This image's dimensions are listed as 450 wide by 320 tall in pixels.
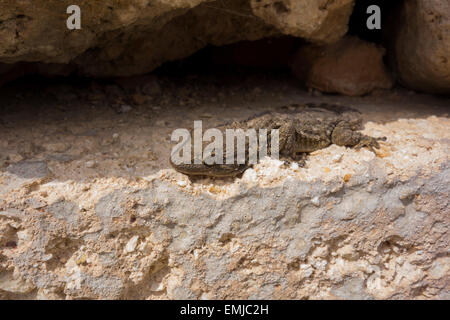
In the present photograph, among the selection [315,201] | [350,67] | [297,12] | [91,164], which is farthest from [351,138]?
[91,164]

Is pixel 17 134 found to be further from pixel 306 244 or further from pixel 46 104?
pixel 306 244

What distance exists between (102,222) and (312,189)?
199 centimetres

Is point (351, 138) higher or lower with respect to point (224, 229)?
higher

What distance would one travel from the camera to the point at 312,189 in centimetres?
355

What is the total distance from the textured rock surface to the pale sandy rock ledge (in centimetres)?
120

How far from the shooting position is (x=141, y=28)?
4477 millimetres

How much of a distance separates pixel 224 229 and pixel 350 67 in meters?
3.41

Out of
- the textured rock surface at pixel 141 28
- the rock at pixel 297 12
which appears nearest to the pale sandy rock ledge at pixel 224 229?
the textured rock surface at pixel 141 28

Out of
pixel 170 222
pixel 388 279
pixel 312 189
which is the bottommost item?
pixel 388 279

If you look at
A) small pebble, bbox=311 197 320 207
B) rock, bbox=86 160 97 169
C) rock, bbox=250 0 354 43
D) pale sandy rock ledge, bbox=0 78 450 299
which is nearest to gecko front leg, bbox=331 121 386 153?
pale sandy rock ledge, bbox=0 78 450 299

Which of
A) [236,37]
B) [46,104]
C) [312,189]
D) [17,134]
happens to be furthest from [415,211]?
[46,104]

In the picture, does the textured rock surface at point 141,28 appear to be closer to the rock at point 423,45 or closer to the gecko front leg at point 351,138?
the rock at point 423,45

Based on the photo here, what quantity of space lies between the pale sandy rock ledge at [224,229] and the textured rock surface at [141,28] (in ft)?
3.95

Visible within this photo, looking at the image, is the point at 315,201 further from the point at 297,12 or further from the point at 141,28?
the point at 141,28
